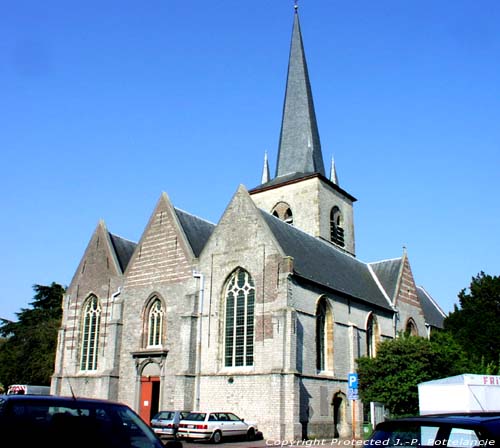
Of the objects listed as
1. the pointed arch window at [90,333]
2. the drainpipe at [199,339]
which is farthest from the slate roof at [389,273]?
the pointed arch window at [90,333]

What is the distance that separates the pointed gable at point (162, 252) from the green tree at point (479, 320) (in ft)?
58.0

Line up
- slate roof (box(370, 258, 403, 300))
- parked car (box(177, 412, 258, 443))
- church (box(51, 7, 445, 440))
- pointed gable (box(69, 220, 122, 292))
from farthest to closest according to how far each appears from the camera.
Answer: slate roof (box(370, 258, 403, 300))
pointed gable (box(69, 220, 122, 292))
church (box(51, 7, 445, 440))
parked car (box(177, 412, 258, 443))

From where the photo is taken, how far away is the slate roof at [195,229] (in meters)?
30.5

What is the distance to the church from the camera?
24.9m

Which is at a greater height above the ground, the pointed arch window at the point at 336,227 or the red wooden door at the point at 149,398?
the pointed arch window at the point at 336,227

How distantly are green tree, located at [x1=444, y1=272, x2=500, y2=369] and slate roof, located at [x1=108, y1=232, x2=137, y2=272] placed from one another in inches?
816

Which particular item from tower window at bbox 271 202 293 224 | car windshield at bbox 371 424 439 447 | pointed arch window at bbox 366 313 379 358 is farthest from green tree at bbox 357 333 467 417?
car windshield at bbox 371 424 439 447

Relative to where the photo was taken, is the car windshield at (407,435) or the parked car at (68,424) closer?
the parked car at (68,424)

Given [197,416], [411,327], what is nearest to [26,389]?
[197,416]

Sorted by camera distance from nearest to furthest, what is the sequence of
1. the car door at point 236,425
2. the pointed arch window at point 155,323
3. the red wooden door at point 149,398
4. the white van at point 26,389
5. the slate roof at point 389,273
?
1. the car door at point 236,425
2. the red wooden door at point 149,398
3. the pointed arch window at point 155,323
4. the slate roof at point 389,273
5. the white van at point 26,389

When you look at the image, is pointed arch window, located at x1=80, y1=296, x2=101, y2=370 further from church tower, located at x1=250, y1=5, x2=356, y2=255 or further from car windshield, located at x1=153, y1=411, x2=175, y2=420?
church tower, located at x1=250, y1=5, x2=356, y2=255

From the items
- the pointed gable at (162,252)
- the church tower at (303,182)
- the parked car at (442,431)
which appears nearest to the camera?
the parked car at (442,431)

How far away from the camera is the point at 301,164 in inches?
1662

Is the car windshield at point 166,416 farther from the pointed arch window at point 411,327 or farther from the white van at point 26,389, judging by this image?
the pointed arch window at point 411,327
